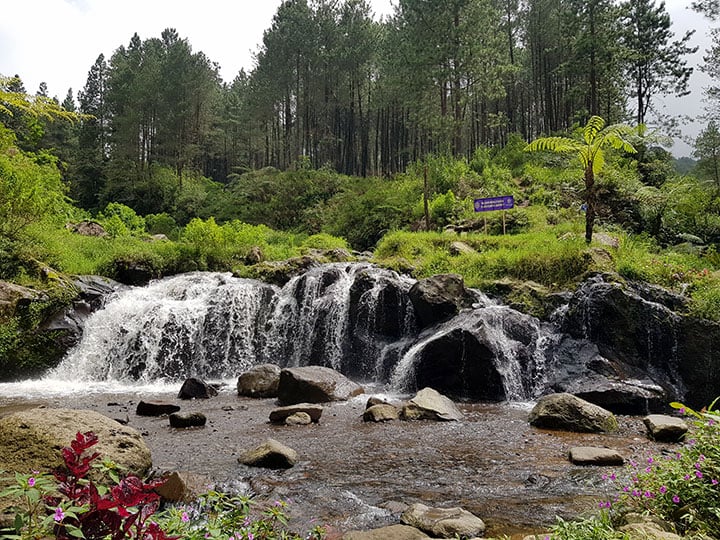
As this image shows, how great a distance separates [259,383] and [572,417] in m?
6.52

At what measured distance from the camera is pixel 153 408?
909 cm

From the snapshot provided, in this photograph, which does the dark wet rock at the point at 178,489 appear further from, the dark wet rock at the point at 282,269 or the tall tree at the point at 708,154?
the tall tree at the point at 708,154

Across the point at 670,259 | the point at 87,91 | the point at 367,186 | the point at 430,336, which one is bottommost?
the point at 430,336

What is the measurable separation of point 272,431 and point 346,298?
21.6 ft

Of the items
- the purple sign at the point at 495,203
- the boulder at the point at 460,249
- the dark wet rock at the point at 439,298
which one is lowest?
the dark wet rock at the point at 439,298

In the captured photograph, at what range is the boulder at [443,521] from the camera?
172 inches

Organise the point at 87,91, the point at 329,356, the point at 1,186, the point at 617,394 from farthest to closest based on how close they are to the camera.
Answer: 1. the point at 87,91
2. the point at 1,186
3. the point at 329,356
4. the point at 617,394

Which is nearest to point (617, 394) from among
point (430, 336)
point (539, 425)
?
point (539, 425)

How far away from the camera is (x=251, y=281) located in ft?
53.5

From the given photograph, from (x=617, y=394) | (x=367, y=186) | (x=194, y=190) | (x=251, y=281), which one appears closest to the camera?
(x=617, y=394)

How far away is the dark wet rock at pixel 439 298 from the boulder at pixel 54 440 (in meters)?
8.30

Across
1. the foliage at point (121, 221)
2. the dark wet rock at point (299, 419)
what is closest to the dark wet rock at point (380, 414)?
the dark wet rock at point (299, 419)

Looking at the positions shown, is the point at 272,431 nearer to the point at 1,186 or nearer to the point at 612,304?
the point at 612,304

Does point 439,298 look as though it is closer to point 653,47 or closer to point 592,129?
point 592,129
